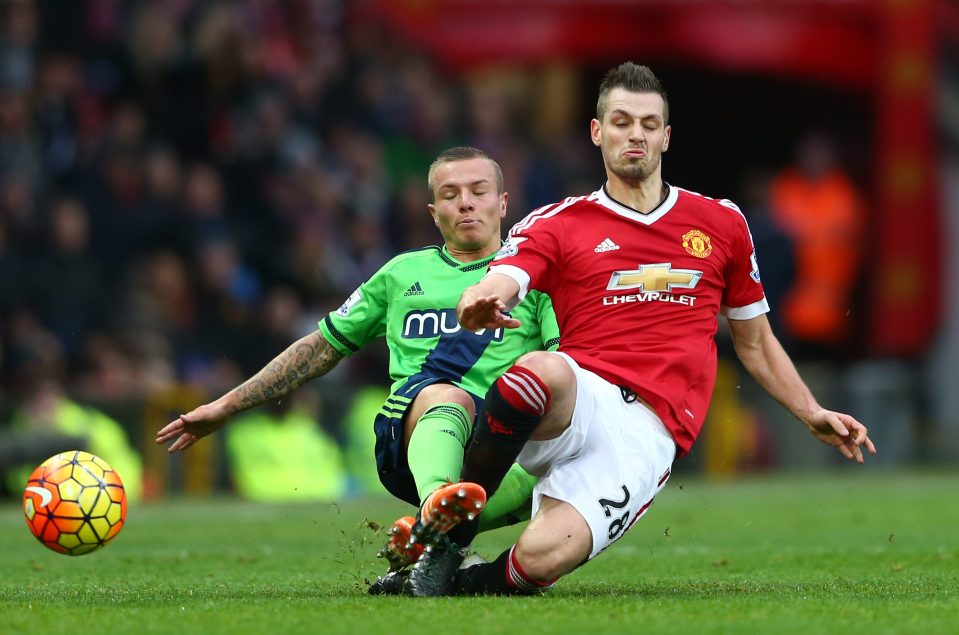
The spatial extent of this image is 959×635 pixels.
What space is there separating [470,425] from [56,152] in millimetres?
9433

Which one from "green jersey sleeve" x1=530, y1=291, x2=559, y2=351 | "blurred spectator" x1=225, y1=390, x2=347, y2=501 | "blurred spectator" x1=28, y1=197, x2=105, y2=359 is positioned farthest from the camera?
"blurred spectator" x1=225, y1=390, x2=347, y2=501

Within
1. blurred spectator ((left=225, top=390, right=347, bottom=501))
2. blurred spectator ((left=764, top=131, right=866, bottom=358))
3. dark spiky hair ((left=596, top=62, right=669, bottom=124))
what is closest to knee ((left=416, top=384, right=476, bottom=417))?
dark spiky hair ((left=596, top=62, right=669, bottom=124))

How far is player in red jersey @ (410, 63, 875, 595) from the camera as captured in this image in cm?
635

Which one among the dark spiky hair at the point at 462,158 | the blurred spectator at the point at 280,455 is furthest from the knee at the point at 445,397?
the blurred spectator at the point at 280,455

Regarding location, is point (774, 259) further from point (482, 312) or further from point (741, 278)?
point (482, 312)

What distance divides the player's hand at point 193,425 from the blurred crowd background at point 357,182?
6516 mm

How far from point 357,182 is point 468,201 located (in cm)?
1102

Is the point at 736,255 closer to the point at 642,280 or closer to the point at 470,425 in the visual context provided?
the point at 642,280

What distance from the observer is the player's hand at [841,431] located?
6.67 meters

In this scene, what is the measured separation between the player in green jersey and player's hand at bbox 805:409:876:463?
1.11 metres

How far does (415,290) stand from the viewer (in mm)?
7152

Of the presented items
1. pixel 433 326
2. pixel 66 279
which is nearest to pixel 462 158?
pixel 433 326

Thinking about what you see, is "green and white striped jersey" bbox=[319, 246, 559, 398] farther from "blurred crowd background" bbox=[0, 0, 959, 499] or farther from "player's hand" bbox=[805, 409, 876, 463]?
"blurred crowd background" bbox=[0, 0, 959, 499]

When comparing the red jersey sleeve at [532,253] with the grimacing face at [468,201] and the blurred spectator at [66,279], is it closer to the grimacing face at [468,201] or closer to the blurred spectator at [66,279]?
the grimacing face at [468,201]
